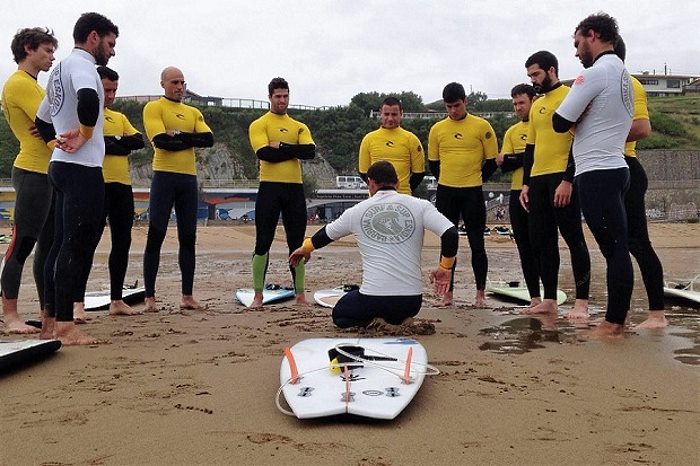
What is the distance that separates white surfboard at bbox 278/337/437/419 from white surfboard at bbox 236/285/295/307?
10.3 feet

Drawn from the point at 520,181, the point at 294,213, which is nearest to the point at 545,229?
the point at 520,181

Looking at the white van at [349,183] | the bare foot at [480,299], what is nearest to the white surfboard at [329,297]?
the bare foot at [480,299]

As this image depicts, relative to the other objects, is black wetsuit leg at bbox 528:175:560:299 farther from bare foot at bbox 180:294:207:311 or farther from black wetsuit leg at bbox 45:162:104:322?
black wetsuit leg at bbox 45:162:104:322

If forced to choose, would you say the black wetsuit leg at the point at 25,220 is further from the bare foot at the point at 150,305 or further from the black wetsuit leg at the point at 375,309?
the black wetsuit leg at the point at 375,309

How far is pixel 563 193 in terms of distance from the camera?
4746mm

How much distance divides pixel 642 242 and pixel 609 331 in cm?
91

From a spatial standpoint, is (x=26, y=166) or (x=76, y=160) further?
(x=26, y=166)

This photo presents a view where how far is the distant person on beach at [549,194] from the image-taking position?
16.9 ft

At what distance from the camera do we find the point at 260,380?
3012 mm

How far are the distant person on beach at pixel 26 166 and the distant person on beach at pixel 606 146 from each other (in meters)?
3.72

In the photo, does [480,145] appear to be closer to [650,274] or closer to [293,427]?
[650,274]

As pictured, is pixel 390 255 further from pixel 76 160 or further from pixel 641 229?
pixel 76 160

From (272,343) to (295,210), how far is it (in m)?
2.48

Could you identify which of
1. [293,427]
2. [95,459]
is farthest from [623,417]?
[95,459]
